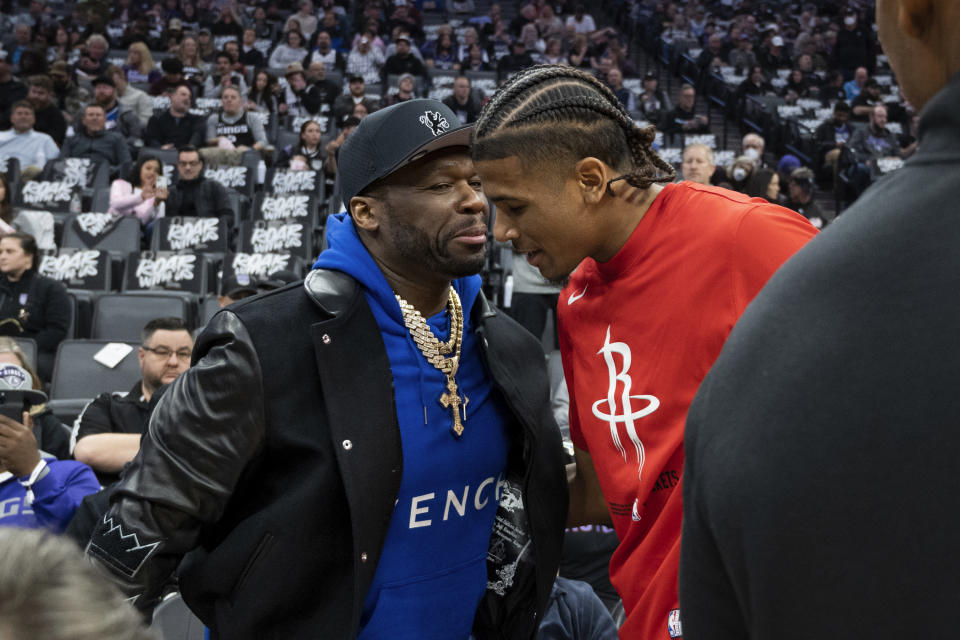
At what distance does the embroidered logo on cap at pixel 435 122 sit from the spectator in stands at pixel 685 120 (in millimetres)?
11757

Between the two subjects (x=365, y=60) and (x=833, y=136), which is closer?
(x=833, y=136)

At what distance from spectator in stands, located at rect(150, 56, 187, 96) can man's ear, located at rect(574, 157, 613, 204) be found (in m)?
12.2

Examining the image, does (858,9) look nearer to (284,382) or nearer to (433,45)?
(433,45)

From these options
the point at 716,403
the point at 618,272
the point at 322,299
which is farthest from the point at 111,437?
the point at 716,403

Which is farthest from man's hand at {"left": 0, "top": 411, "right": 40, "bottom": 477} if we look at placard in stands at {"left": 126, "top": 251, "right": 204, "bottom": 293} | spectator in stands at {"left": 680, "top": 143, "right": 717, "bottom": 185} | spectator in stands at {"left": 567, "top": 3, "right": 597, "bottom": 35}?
spectator in stands at {"left": 567, "top": 3, "right": 597, "bottom": 35}

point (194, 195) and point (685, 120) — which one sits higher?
point (194, 195)

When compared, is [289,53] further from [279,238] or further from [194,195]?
[279,238]

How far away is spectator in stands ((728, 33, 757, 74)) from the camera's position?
17333 mm

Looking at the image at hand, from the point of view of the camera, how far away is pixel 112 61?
14758mm

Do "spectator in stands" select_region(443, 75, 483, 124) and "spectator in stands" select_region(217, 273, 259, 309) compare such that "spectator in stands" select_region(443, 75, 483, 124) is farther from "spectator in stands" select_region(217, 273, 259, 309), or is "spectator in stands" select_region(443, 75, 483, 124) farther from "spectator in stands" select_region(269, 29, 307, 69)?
"spectator in stands" select_region(217, 273, 259, 309)

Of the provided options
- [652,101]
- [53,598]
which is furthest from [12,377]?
[652,101]

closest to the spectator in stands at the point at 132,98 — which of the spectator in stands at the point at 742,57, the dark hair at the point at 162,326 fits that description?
the dark hair at the point at 162,326

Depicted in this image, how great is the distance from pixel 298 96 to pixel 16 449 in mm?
10119

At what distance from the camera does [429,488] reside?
1980 mm
